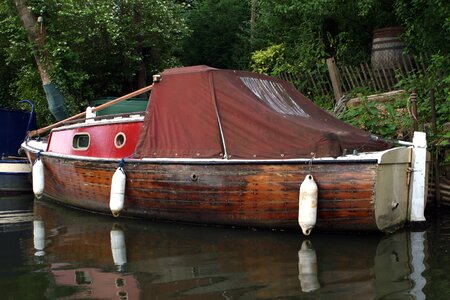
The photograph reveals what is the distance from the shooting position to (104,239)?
7379 mm

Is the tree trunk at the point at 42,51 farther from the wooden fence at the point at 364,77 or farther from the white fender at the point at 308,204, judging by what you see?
the white fender at the point at 308,204

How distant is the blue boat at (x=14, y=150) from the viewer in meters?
12.3

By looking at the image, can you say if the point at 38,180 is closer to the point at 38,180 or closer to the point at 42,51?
the point at 38,180

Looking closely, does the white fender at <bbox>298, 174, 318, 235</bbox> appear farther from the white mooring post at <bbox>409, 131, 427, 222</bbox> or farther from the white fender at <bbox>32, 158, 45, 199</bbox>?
the white fender at <bbox>32, 158, 45, 199</bbox>

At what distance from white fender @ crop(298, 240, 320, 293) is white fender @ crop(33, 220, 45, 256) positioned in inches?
115

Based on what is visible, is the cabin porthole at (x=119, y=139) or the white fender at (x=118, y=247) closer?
the white fender at (x=118, y=247)

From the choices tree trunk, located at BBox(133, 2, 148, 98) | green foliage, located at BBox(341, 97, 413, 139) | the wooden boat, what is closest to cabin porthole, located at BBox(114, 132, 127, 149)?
the wooden boat

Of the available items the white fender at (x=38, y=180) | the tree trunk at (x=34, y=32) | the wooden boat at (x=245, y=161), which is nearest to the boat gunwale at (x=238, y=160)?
the wooden boat at (x=245, y=161)

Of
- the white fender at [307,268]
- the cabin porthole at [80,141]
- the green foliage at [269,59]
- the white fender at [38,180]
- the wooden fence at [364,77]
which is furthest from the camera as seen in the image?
the green foliage at [269,59]

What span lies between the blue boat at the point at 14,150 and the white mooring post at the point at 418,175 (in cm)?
832

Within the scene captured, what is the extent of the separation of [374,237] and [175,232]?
2.52m

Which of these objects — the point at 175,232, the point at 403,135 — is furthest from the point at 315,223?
the point at 403,135

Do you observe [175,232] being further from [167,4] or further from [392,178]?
[167,4]

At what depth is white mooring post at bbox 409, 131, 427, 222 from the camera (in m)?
7.18
